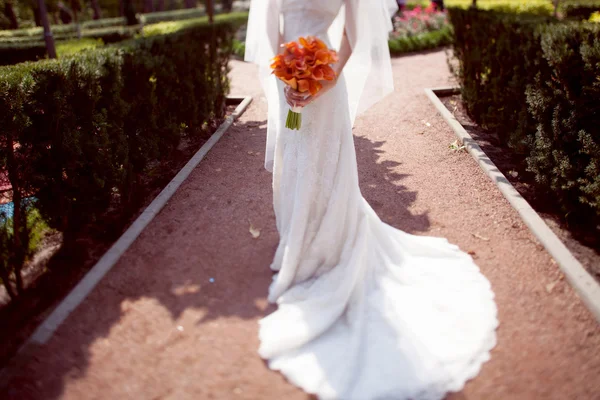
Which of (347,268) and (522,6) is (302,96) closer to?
(347,268)

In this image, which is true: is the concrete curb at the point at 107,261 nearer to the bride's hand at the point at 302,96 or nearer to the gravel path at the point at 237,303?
the gravel path at the point at 237,303

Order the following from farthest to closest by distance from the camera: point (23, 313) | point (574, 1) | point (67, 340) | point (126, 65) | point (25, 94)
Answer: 1. point (574, 1)
2. point (126, 65)
3. point (25, 94)
4. point (23, 313)
5. point (67, 340)

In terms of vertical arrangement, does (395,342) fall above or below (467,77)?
below

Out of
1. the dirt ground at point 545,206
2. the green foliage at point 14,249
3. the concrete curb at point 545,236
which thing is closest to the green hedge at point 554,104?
the dirt ground at point 545,206

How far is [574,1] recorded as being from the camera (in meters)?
19.0

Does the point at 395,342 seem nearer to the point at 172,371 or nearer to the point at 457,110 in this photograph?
the point at 172,371

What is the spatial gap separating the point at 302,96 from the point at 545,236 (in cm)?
272

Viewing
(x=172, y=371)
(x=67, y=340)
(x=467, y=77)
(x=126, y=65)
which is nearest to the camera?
(x=172, y=371)

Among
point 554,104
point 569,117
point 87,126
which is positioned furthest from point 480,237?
point 87,126

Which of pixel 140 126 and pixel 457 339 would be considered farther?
pixel 140 126

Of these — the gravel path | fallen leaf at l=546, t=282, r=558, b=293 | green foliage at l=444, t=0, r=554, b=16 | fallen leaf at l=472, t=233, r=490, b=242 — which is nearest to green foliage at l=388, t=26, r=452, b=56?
green foliage at l=444, t=0, r=554, b=16

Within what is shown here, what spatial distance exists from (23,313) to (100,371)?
1.16 metres

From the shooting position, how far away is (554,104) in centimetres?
527

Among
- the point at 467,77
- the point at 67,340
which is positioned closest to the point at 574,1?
the point at 467,77
